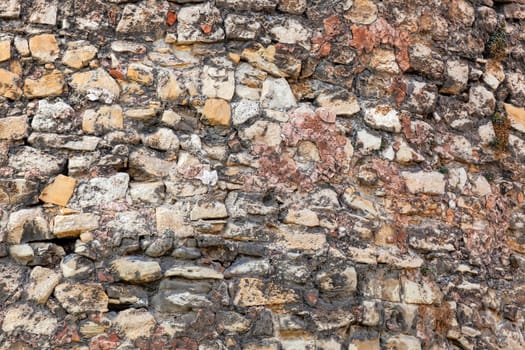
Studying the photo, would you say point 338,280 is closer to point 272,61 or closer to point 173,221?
point 173,221

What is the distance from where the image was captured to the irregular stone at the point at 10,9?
10.1 feet

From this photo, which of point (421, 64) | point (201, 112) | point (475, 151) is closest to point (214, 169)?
point (201, 112)

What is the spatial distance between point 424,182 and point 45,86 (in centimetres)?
190

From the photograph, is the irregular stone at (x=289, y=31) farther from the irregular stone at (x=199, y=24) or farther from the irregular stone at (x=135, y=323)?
the irregular stone at (x=135, y=323)

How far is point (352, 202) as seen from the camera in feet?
10.9

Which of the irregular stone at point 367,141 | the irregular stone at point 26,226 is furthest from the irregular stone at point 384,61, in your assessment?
the irregular stone at point 26,226

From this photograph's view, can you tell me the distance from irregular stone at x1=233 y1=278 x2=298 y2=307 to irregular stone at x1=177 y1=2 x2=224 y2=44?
44.2 inches

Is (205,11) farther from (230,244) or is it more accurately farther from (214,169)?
(230,244)

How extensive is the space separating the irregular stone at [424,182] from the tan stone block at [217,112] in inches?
37.8

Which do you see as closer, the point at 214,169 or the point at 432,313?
the point at 214,169

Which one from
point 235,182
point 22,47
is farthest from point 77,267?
point 22,47

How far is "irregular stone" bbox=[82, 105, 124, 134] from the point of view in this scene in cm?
304

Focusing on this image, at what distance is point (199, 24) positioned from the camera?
10.5 feet

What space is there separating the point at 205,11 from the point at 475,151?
1673mm
